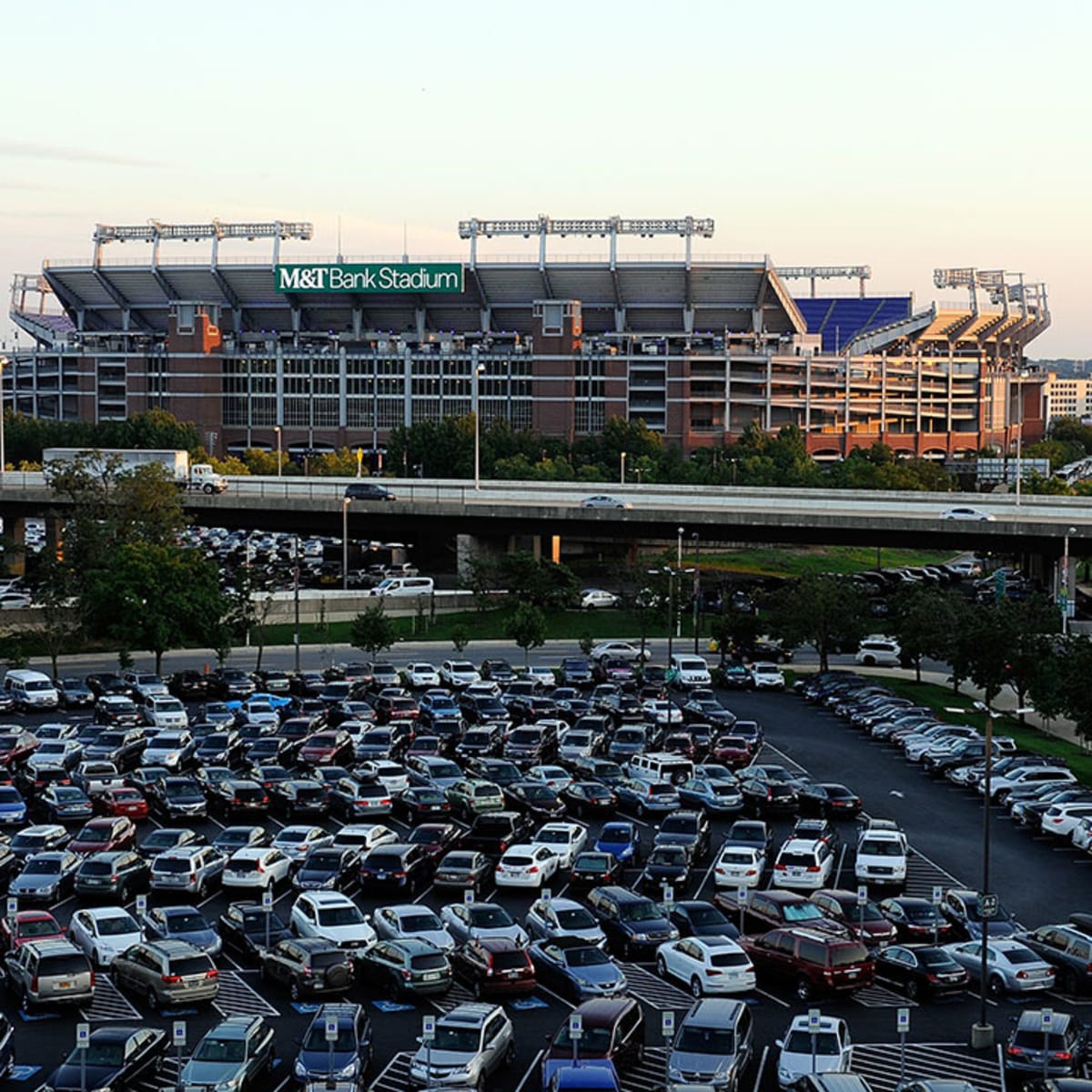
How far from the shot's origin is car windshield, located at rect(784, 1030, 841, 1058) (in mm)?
26016

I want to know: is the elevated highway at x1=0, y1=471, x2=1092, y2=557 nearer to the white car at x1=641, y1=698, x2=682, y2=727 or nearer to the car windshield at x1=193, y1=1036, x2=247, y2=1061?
the white car at x1=641, y1=698, x2=682, y2=727

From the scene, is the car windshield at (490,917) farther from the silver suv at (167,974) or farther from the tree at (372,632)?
the tree at (372,632)

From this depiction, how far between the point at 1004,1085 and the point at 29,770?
29917 mm

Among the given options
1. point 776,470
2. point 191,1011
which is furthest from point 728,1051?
point 776,470

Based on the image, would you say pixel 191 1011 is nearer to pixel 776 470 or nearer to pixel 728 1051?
pixel 728 1051

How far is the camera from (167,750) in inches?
1973

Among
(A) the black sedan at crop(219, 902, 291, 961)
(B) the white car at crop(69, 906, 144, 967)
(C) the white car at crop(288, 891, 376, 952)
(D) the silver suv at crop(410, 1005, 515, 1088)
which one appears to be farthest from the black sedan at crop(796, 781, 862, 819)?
(D) the silver suv at crop(410, 1005, 515, 1088)

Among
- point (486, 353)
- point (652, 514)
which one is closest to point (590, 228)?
point (486, 353)

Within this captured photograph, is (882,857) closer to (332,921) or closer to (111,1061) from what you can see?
(332,921)

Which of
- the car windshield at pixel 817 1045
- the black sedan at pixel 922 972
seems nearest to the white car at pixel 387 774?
the black sedan at pixel 922 972

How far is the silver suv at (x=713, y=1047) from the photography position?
2531 centimetres

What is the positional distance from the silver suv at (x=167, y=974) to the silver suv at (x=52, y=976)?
676 millimetres

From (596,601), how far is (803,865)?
53.4 meters

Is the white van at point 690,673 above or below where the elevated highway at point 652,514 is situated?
below
